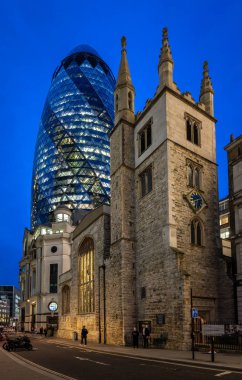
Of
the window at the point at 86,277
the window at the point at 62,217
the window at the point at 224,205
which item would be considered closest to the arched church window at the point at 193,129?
the window at the point at 86,277

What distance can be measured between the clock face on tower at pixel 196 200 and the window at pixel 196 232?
1.24 m

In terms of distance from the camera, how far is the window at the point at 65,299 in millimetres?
56500

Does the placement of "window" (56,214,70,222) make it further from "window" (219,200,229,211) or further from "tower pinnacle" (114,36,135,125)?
"tower pinnacle" (114,36,135,125)

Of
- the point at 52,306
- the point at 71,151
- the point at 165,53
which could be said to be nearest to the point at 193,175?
the point at 165,53

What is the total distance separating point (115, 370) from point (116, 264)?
65.6 feet

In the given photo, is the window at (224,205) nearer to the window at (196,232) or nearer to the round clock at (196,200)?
the round clock at (196,200)

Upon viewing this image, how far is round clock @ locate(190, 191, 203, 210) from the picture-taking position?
3504 cm

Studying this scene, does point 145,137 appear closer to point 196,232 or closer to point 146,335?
point 196,232

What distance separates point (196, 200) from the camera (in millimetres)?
35500

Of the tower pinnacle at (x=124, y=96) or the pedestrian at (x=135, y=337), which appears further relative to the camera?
the tower pinnacle at (x=124, y=96)

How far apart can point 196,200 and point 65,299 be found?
2972 cm

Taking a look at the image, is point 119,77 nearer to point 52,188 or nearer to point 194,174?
point 194,174

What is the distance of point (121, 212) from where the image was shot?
37.8 metres

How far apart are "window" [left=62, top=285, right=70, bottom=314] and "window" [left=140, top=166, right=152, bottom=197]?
81.2 feet
